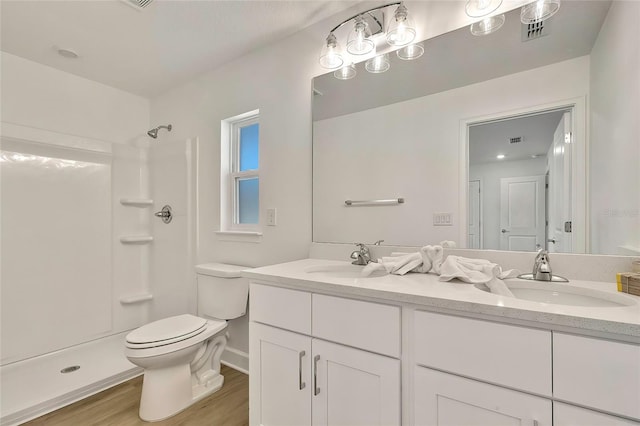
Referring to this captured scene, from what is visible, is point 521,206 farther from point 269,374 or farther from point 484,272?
point 269,374

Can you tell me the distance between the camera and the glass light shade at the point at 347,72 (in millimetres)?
1709

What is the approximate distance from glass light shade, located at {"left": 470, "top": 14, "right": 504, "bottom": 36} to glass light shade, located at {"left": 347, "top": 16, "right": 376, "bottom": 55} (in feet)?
1.58

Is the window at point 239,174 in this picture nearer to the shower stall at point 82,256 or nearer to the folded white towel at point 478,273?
the shower stall at point 82,256

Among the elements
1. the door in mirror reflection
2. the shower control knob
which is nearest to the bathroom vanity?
the door in mirror reflection

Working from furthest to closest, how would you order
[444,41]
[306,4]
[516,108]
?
[306,4] → [444,41] → [516,108]

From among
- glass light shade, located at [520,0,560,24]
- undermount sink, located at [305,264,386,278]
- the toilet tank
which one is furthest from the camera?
the toilet tank

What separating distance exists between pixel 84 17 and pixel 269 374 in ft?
7.24

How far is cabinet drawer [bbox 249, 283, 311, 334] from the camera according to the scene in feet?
3.99

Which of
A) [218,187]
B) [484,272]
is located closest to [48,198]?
[218,187]

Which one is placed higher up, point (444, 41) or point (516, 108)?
point (444, 41)

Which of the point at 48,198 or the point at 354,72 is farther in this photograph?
the point at 48,198

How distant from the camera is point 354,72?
171cm

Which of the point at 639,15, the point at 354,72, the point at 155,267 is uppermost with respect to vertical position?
the point at 354,72

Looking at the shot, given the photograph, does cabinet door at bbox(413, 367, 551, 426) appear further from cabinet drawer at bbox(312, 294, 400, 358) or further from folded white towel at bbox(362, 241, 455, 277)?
folded white towel at bbox(362, 241, 455, 277)
